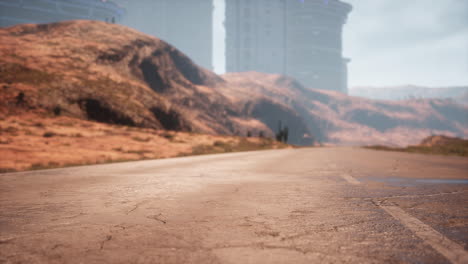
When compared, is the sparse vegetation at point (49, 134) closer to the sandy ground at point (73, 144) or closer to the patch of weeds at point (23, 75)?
the sandy ground at point (73, 144)

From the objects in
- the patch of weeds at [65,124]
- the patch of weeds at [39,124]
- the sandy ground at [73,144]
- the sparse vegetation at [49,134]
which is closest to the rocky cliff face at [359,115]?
the sandy ground at [73,144]

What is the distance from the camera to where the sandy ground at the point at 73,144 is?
1377 centimetres

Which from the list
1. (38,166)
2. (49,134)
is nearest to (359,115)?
(49,134)

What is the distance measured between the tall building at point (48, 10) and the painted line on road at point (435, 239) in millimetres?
156700

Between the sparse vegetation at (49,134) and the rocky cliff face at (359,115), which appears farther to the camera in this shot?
the rocky cliff face at (359,115)

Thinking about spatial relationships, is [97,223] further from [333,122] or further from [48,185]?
[333,122]

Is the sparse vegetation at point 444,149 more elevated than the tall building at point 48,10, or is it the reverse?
the tall building at point 48,10

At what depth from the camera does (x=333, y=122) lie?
13750cm

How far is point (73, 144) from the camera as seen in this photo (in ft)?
61.2

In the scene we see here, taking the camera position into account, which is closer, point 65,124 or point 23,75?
point 65,124

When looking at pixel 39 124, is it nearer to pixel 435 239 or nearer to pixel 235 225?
pixel 235 225

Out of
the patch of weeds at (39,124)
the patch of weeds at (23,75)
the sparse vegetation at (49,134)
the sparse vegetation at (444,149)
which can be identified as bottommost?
the sparse vegetation at (444,149)

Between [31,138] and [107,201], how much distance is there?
16.1m

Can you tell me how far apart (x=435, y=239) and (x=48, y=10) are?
565 feet
